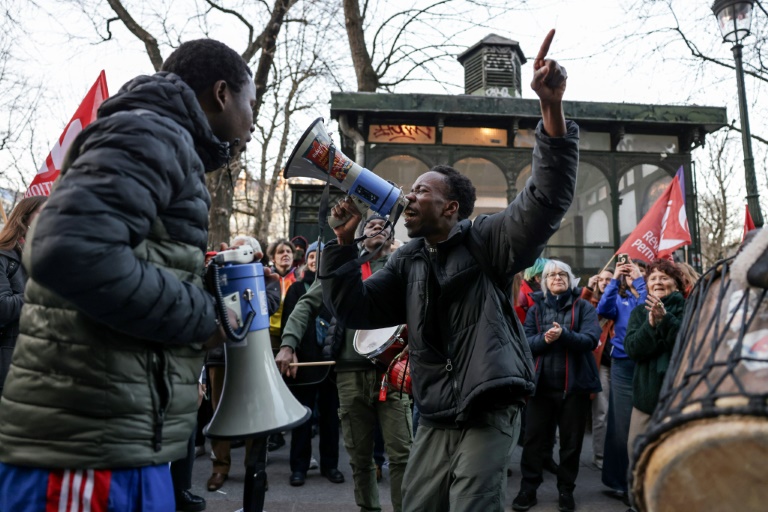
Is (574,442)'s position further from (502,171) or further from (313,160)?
(502,171)

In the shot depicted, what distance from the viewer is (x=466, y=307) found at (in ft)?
8.23

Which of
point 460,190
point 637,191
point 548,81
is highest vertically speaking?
point 637,191

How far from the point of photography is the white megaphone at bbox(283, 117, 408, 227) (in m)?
2.53

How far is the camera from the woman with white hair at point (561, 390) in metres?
4.71

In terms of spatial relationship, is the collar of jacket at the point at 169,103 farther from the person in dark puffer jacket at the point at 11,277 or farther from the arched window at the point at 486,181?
the arched window at the point at 486,181

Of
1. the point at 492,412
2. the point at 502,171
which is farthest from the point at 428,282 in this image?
the point at 502,171

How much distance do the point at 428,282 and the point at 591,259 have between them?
10.9 m

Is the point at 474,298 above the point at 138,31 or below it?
below

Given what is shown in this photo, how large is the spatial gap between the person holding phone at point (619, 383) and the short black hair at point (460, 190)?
2471 mm

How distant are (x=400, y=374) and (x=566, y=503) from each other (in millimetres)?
2018

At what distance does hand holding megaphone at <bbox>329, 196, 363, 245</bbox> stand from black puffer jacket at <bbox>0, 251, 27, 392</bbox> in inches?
82.5

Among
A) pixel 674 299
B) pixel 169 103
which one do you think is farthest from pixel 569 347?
pixel 169 103

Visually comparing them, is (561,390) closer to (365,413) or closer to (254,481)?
(365,413)

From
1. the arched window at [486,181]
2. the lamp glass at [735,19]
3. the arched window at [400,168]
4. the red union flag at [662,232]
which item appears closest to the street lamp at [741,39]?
the lamp glass at [735,19]
